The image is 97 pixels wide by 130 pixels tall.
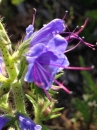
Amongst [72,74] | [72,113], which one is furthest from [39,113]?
[72,74]

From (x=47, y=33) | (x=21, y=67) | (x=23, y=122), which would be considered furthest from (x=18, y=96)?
(x=47, y=33)

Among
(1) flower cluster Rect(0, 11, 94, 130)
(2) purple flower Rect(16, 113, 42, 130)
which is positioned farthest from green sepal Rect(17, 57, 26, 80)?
(2) purple flower Rect(16, 113, 42, 130)

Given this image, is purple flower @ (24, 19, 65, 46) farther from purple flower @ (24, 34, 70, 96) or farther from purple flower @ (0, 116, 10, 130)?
purple flower @ (0, 116, 10, 130)

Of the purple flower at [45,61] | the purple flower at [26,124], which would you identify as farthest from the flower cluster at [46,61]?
the purple flower at [26,124]

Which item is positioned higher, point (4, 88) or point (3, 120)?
point (4, 88)

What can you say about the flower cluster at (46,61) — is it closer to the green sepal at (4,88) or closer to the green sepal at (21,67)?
the green sepal at (21,67)

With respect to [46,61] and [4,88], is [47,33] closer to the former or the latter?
[46,61]

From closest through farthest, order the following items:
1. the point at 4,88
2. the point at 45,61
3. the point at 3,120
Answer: the point at 45,61 → the point at 4,88 → the point at 3,120

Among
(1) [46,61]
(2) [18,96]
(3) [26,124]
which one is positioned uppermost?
(1) [46,61]
